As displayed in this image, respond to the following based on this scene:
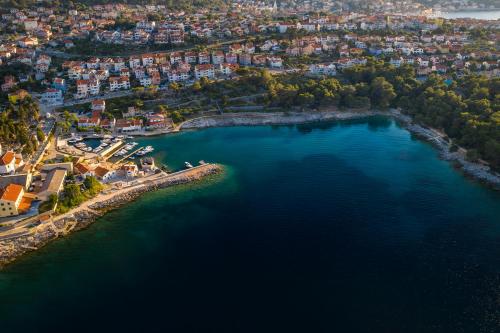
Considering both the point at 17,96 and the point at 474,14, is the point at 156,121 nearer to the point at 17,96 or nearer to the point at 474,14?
the point at 17,96

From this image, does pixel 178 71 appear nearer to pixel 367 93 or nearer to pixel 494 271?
pixel 367 93

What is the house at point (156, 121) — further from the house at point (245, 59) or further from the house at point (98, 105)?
the house at point (245, 59)

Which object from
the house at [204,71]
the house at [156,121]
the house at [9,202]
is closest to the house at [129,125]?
the house at [156,121]

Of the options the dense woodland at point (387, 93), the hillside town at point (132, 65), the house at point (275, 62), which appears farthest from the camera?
the house at point (275, 62)

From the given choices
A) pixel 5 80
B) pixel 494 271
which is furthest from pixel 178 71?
pixel 494 271

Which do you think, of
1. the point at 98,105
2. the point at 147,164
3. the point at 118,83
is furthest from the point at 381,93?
the point at 98,105

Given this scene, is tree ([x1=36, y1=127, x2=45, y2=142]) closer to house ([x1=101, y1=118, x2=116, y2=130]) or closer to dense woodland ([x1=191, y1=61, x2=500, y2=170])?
house ([x1=101, y1=118, x2=116, y2=130])
